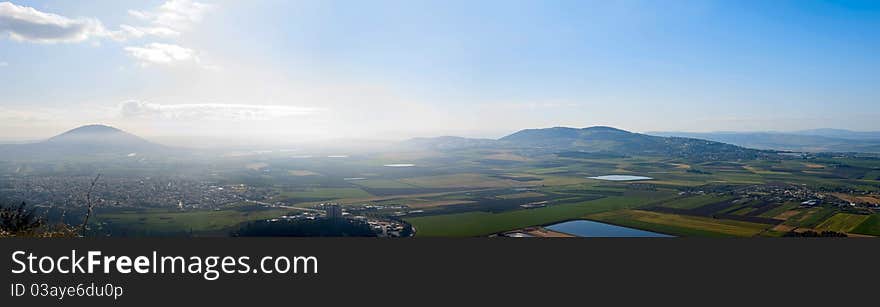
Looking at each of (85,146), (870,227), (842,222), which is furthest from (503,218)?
(85,146)

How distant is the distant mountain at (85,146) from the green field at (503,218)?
382 ft

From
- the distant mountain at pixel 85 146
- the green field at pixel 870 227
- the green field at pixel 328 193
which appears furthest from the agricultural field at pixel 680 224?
the distant mountain at pixel 85 146

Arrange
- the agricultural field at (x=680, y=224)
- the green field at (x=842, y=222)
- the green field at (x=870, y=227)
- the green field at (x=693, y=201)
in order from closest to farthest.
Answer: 1. the green field at (x=870, y=227)
2. the agricultural field at (x=680, y=224)
3. the green field at (x=842, y=222)
4. the green field at (x=693, y=201)

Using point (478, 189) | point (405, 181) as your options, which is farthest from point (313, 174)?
point (478, 189)

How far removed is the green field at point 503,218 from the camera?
42562 millimetres

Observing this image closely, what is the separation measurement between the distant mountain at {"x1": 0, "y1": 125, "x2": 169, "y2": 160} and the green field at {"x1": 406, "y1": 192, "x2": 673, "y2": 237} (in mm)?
116514

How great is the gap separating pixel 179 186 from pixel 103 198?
1164 centimetres

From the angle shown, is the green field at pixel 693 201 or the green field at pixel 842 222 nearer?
the green field at pixel 842 222

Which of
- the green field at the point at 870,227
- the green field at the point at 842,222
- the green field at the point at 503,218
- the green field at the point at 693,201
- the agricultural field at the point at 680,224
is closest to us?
the green field at the point at 870,227

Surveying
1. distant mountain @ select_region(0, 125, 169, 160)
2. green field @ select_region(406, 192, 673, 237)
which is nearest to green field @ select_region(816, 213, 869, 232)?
green field @ select_region(406, 192, 673, 237)

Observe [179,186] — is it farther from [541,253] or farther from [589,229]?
[541,253]

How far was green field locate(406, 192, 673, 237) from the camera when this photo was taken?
140ft

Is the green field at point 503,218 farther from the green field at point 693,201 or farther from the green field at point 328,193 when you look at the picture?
the green field at point 328,193

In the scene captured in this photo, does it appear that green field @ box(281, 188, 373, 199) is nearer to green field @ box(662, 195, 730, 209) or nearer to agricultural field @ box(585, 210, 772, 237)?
agricultural field @ box(585, 210, 772, 237)
